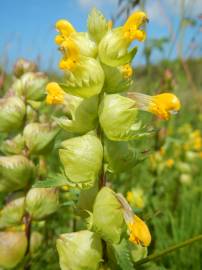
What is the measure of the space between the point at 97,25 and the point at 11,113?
38 centimetres

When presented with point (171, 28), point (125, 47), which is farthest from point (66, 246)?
point (171, 28)

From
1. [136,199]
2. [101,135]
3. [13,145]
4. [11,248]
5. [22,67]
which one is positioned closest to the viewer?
[101,135]

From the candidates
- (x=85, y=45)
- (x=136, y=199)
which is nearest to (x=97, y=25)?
(x=85, y=45)

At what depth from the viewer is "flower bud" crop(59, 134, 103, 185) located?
2.52 feet

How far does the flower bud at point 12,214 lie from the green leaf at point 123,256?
1.31 ft

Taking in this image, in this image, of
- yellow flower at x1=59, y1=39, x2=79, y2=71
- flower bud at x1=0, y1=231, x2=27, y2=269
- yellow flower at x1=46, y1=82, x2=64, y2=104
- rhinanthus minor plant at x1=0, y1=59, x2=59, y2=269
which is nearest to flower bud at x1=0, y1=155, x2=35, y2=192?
rhinanthus minor plant at x1=0, y1=59, x2=59, y2=269

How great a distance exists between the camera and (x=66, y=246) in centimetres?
77

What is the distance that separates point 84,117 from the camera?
827 mm

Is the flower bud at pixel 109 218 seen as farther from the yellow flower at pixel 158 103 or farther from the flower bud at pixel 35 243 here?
the flower bud at pixel 35 243

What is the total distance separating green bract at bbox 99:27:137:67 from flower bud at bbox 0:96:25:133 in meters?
0.37

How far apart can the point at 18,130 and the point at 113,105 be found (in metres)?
0.46

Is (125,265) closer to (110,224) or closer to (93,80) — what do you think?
(110,224)

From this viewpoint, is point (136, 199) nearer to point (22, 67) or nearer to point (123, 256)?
point (22, 67)

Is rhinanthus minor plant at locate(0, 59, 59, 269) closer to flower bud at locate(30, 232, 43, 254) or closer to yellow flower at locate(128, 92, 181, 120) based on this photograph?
flower bud at locate(30, 232, 43, 254)
